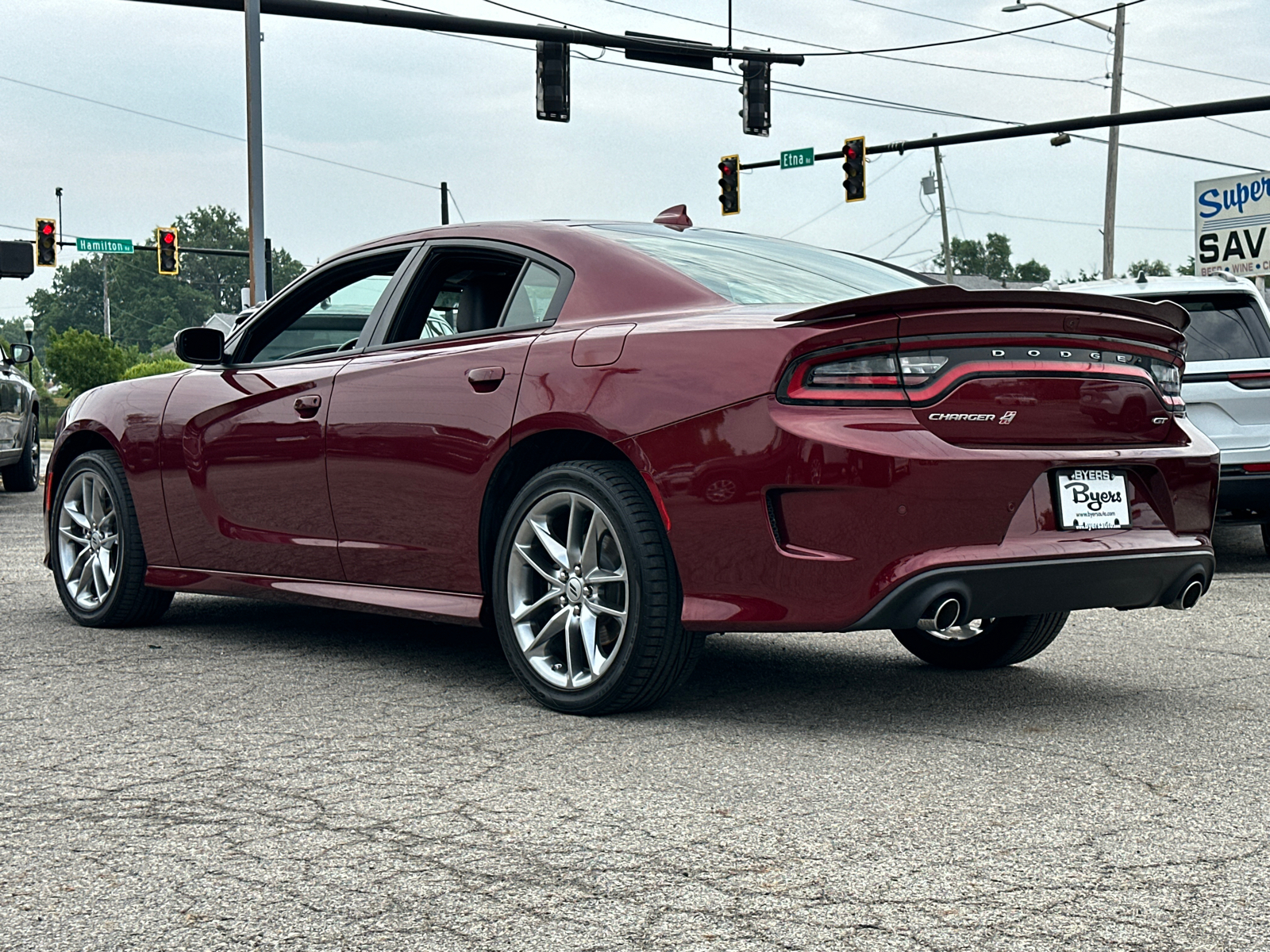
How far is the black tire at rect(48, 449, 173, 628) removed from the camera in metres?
6.41

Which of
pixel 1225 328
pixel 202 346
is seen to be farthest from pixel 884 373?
pixel 1225 328

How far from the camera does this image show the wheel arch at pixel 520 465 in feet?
15.7

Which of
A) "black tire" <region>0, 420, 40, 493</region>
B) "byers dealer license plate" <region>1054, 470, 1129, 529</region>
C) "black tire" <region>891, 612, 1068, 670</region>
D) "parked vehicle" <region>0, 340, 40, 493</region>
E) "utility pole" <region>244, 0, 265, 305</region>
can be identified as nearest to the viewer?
"byers dealer license plate" <region>1054, 470, 1129, 529</region>

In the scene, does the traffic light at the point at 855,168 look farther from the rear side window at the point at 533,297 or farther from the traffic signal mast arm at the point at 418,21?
the rear side window at the point at 533,297

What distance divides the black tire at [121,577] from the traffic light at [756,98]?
16863 millimetres

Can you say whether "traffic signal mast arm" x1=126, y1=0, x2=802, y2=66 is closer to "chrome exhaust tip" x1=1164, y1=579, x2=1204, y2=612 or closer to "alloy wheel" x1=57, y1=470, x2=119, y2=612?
"alloy wheel" x1=57, y1=470, x2=119, y2=612

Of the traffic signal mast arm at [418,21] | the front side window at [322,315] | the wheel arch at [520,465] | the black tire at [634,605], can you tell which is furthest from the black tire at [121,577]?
the traffic signal mast arm at [418,21]

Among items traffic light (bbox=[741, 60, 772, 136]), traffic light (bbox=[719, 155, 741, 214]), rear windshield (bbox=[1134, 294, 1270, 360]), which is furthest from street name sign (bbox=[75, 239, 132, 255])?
rear windshield (bbox=[1134, 294, 1270, 360])

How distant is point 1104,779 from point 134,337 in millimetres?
157053

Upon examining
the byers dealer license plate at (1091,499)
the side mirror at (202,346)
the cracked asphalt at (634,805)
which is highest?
the side mirror at (202,346)

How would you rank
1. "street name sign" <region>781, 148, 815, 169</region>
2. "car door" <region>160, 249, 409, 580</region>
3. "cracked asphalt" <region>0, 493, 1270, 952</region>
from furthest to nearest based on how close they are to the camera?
1. "street name sign" <region>781, 148, 815, 169</region>
2. "car door" <region>160, 249, 409, 580</region>
3. "cracked asphalt" <region>0, 493, 1270, 952</region>

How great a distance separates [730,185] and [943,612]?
82.5 ft

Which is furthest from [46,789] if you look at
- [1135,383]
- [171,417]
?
[1135,383]

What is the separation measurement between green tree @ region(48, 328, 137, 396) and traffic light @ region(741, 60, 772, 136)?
40306mm
